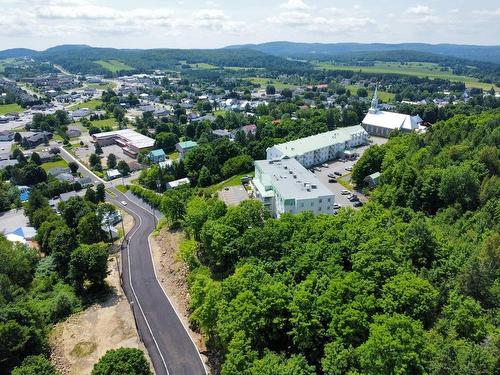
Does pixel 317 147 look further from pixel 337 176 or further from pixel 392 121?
pixel 392 121

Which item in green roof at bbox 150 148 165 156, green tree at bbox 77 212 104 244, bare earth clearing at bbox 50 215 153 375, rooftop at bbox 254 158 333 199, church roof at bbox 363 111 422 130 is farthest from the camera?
church roof at bbox 363 111 422 130

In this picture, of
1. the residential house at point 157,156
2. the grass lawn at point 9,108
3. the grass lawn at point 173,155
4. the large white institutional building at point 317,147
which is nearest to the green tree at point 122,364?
the large white institutional building at point 317,147

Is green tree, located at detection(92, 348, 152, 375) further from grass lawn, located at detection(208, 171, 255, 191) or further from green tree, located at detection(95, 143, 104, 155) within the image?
green tree, located at detection(95, 143, 104, 155)

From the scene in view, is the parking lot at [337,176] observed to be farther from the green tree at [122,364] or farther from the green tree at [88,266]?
the green tree at [122,364]

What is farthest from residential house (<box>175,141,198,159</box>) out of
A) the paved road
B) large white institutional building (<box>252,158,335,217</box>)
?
the paved road

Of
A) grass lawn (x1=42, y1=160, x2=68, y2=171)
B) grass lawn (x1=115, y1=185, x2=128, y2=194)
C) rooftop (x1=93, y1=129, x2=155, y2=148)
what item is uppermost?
rooftop (x1=93, y1=129, x2=155, y2=148)

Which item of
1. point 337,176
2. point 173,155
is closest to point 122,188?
point 173,155
